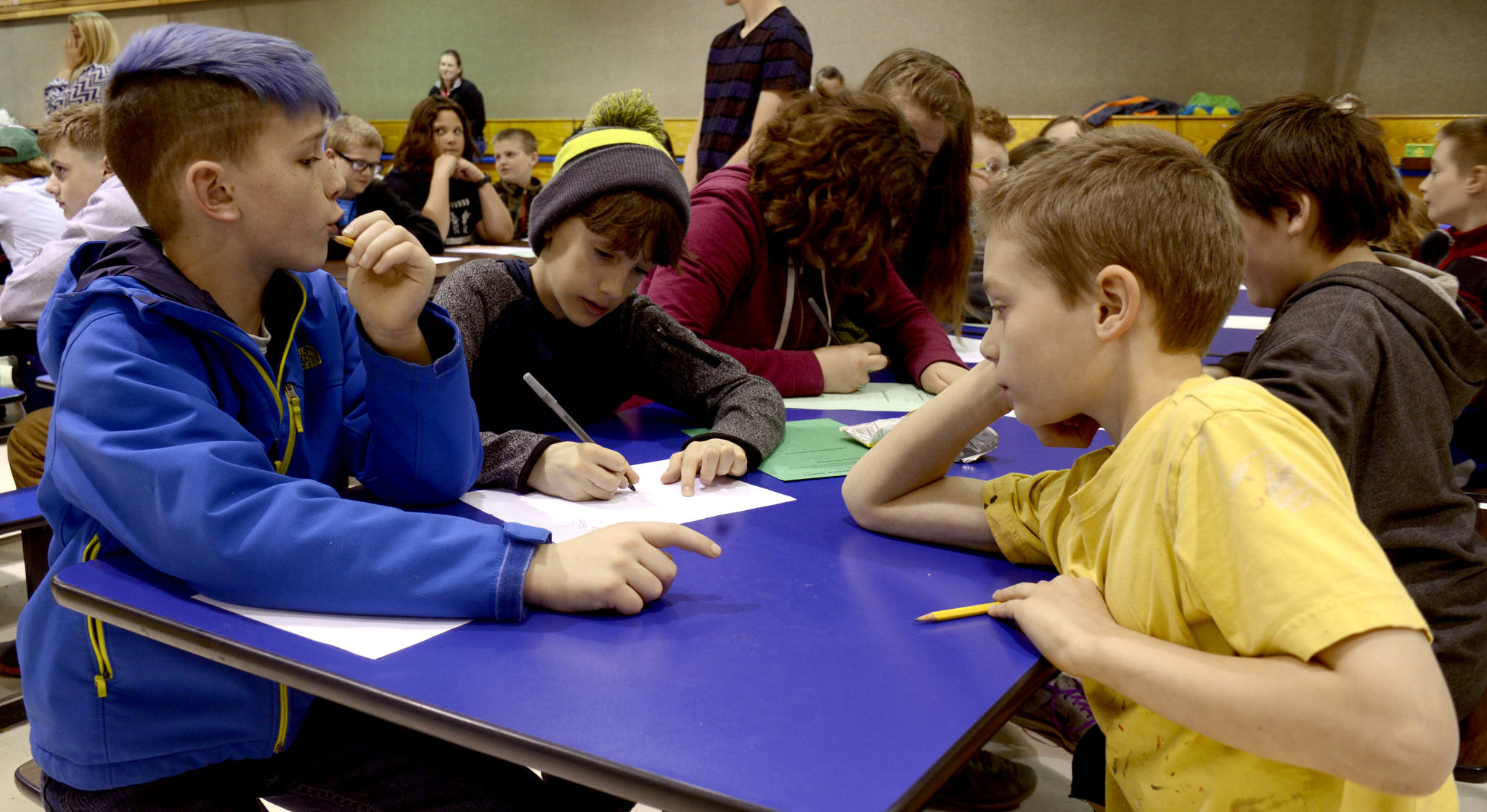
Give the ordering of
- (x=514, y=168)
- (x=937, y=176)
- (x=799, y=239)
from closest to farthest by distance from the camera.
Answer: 1. (x=799, y=239)
2. (x=937, y=176)
3. (x=514, y=168)

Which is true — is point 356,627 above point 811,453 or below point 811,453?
above

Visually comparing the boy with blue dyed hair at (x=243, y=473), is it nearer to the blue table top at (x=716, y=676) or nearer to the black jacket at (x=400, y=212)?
the blue table top at (x=716, y=676)

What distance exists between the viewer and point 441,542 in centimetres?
84

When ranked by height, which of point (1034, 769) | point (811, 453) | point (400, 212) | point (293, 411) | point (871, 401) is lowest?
point (1034, 769)

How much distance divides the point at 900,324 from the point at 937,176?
43 cm

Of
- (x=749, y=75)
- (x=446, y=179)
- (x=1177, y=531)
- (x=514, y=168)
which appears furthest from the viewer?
(x=514, y=168)

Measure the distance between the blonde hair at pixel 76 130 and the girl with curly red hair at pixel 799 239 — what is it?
1.78 meters

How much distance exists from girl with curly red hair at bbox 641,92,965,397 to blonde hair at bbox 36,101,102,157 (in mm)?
1776

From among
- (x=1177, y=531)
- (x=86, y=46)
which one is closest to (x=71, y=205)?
(x=1177, y=531)

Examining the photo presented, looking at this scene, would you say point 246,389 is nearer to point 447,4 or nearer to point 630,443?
point 630,443

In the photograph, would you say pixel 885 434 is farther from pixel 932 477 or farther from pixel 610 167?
pixel 610 167

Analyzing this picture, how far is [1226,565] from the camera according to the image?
2.21 feet

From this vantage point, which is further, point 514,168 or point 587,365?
point 514,168

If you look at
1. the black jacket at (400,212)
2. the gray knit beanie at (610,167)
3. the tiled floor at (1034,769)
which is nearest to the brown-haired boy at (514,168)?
the black jacket at (400,212)
